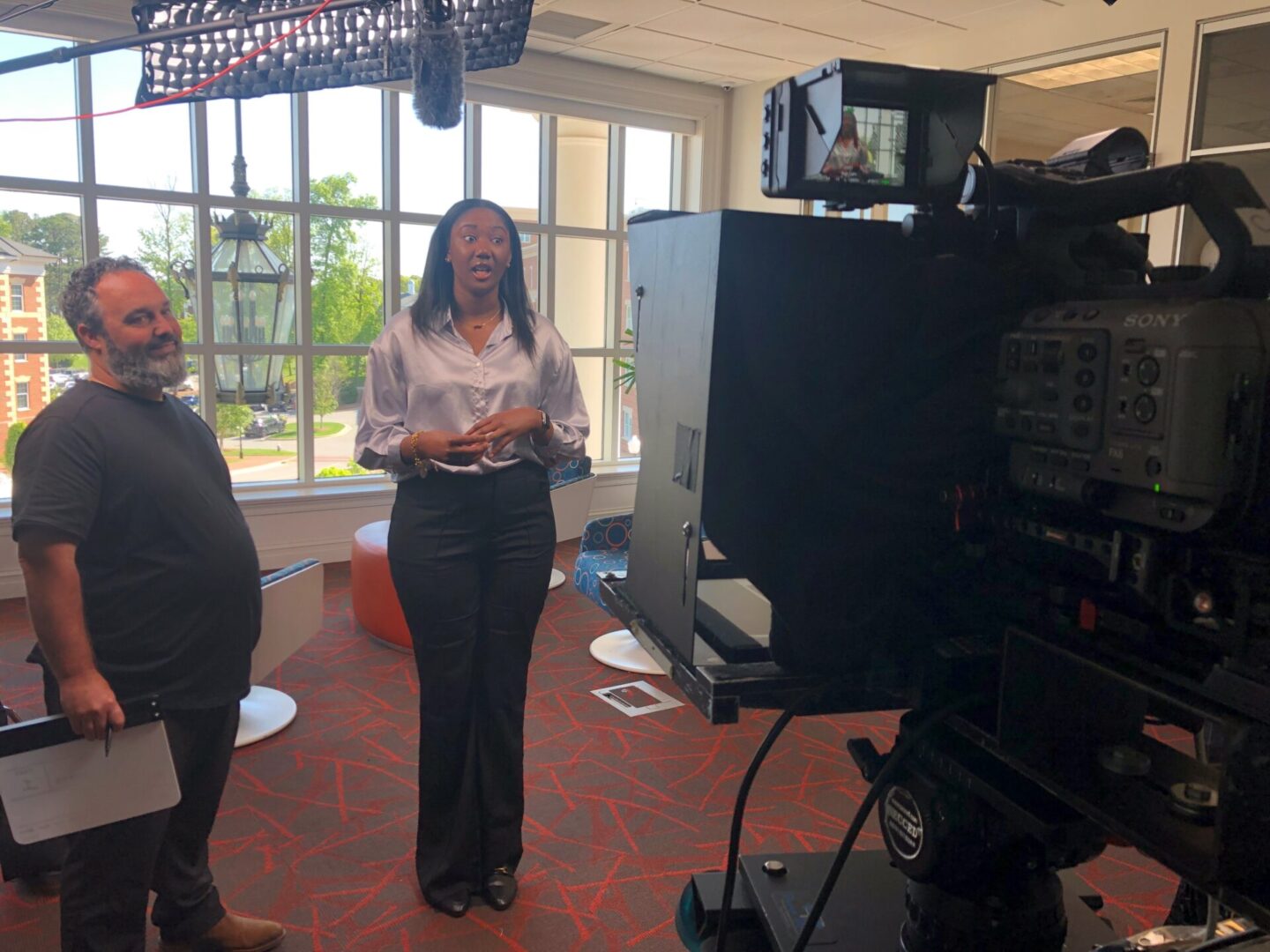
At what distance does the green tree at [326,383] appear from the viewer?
5.17 m

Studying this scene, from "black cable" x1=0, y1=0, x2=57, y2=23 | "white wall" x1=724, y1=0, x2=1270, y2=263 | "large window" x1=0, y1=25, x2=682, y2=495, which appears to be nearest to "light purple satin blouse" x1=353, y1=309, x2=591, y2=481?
"black cable" x1=0, y1=0, x2=57, y2=23

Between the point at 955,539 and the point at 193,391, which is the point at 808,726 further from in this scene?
the point at 193,391

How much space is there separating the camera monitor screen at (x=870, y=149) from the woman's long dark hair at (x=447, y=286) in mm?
1281

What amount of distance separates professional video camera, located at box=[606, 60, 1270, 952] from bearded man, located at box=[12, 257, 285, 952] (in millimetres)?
1027

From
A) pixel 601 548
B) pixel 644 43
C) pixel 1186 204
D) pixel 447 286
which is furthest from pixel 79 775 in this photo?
pixel 644 43

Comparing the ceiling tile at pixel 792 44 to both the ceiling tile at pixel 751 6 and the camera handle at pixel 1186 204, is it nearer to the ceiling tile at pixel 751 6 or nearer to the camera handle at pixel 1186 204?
the ceiling tile at pixel 751 6

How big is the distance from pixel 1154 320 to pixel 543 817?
7.28ft

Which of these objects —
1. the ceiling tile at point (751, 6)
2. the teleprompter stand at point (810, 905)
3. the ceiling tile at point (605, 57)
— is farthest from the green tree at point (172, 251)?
the teleprompter stand at point (810, 905)

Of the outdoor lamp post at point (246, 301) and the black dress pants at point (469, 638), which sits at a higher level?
the outdoor lamp post at point (246, 301)

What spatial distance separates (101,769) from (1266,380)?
1662 millimetres

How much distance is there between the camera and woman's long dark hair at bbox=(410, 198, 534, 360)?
2021 mm

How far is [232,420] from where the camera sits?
5059mm

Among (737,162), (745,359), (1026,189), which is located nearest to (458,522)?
(745,359)

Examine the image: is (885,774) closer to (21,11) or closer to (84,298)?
(84,298)
